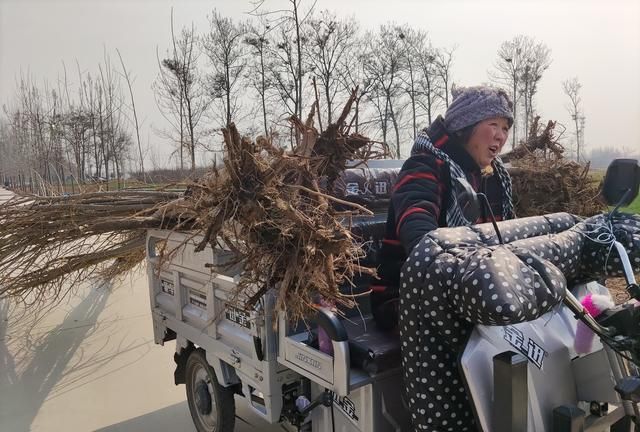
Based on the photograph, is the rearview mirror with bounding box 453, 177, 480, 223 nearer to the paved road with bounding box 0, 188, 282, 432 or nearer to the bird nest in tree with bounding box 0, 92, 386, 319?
the bird nest in tree with bounding box 0, 92, 386, 319

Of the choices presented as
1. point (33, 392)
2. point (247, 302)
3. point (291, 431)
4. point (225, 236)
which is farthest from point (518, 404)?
point (33, 392)

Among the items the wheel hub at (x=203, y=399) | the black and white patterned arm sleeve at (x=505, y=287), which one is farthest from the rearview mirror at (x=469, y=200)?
the wheel hub at (x=203, y=399)

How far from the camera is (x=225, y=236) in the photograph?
2.18m

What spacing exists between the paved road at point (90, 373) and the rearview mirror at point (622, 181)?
2475mm

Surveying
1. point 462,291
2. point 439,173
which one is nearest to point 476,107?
point 439,173

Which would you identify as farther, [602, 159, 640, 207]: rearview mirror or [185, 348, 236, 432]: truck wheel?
[185, 348, 236, 432]: truck wheel

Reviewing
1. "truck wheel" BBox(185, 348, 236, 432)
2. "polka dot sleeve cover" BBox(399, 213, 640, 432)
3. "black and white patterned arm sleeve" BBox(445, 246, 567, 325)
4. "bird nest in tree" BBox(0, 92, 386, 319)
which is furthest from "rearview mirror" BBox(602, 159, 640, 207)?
"truck wheel" BBox(185, 348, 236, 432)

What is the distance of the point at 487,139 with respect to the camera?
242 centimetres

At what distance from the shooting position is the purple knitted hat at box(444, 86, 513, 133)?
2.36 metres

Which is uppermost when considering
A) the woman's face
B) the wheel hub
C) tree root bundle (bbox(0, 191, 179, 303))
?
the woman's face

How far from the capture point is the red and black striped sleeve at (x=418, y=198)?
6.59ft

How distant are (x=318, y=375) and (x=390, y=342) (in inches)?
13.9

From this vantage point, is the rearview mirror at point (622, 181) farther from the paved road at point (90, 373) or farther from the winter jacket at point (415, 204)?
the paved road at point (90, 373)

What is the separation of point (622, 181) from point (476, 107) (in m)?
0.87
